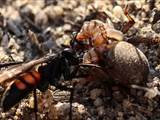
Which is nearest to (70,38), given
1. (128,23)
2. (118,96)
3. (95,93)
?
(128,23)

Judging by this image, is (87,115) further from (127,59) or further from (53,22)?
(53,22)

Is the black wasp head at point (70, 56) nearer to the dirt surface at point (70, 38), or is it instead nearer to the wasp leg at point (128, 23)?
the dirt surface at point (70, 38)

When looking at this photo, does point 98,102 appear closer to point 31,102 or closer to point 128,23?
point 31,102

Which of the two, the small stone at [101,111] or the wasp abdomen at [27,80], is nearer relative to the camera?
the wasp abdomen at [27,80]

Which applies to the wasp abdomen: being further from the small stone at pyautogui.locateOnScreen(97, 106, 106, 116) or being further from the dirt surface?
the small stone at pyautogui.locateOnScreen(97, 106, 106, 116)

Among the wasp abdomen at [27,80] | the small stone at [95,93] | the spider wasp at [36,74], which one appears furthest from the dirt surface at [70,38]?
the wasp abdomen at [27,80]

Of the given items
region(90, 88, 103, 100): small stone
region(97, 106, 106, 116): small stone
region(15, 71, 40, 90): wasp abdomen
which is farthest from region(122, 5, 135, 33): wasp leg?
region(15, 71, 40, 90): wasp abdomen

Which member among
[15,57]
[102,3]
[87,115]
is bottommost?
[87,115]

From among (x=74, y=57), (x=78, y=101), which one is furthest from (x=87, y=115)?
(x=74, y=57)
